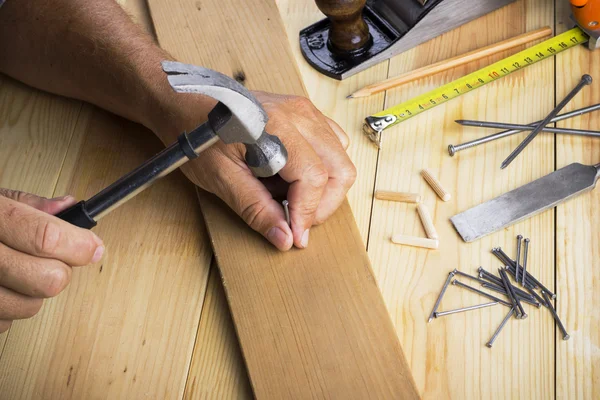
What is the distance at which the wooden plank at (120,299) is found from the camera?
1290 millimetres

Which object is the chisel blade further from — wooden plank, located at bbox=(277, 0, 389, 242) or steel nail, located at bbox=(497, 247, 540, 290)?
wooden plank, located at bbox=(277, 0, 389, 242)

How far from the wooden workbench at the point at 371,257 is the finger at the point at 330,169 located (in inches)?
6.8

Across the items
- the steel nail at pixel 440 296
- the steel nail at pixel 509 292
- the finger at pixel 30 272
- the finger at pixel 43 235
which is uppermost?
the steel nail at pixel 509 292

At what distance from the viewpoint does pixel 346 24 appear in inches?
68.7

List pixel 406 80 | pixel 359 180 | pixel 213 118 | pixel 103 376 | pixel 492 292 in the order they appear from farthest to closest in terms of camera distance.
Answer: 1. pixel 406 80
2. pixel 359 180
3. pixel 492 292
4. pixel 103 376
5. pixel 213 118

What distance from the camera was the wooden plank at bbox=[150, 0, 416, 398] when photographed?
1188 millimetres

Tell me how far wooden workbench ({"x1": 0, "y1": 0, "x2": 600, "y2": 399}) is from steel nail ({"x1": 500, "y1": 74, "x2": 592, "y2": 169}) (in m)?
0.02

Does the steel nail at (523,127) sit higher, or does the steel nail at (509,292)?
the steel nail at (523,127)

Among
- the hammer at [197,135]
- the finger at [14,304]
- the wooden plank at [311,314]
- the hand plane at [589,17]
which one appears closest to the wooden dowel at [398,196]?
the wooden plank at [311,314]

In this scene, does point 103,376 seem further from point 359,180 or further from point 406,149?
point 406,149

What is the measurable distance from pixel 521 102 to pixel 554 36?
276 millimetres

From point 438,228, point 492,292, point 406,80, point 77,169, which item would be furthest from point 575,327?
point 77,169

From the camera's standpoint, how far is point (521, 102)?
5.52 feet

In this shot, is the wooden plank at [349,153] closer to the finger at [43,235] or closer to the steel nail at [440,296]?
the steel nail at [440,296]
